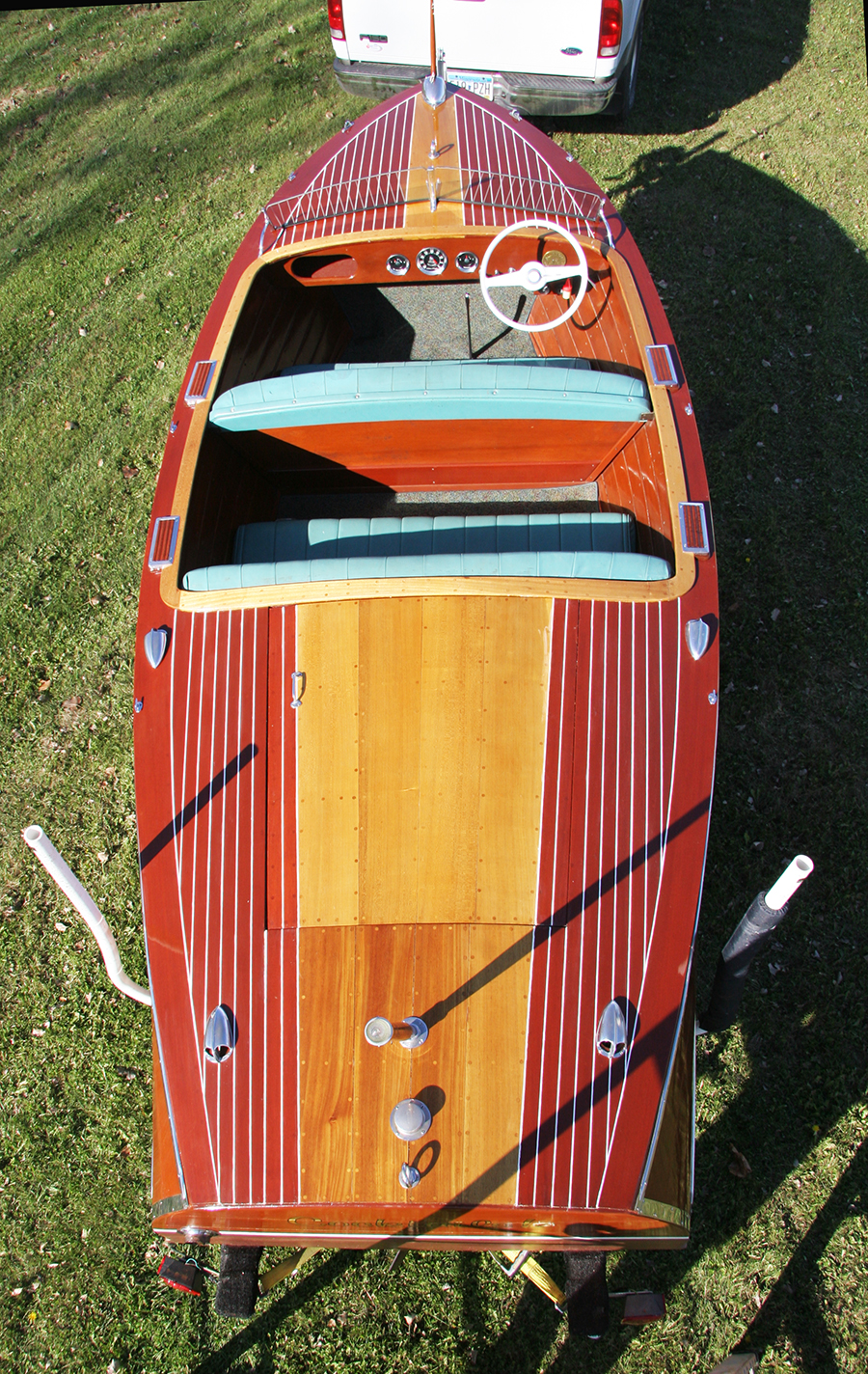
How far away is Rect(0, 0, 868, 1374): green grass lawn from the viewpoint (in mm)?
3367

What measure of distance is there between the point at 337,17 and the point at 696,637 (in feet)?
17.6

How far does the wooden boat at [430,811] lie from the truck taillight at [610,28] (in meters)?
2.56

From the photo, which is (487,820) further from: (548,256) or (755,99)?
(755,99)

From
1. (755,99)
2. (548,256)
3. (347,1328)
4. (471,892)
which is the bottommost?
(347,1328)

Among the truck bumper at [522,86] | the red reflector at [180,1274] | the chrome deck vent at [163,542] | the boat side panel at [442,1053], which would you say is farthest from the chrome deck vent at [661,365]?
the red reflector at [180,1274]

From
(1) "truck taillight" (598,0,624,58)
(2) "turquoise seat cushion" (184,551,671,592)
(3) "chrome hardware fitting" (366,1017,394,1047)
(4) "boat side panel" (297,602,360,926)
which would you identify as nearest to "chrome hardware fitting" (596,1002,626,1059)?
(3) "chrome hardware fitting" (366,1017,394,1047)

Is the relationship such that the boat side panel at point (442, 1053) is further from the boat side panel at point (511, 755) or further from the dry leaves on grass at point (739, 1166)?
the dry leaves on grass at point (739, 1166)

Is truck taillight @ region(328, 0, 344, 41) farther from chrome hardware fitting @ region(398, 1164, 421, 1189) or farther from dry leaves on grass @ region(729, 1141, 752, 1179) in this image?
dry leaves on grass @ region(729, 1141, 752, 1179)

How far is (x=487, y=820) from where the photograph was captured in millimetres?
2975

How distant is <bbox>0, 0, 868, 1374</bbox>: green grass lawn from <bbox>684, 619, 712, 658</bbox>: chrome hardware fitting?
145cm

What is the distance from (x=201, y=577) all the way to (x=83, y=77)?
6.98 m

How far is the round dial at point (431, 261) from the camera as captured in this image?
13.7ft

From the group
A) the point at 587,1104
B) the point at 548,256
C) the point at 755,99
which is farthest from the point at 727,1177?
the point at 755,99

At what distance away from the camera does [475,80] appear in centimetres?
557
